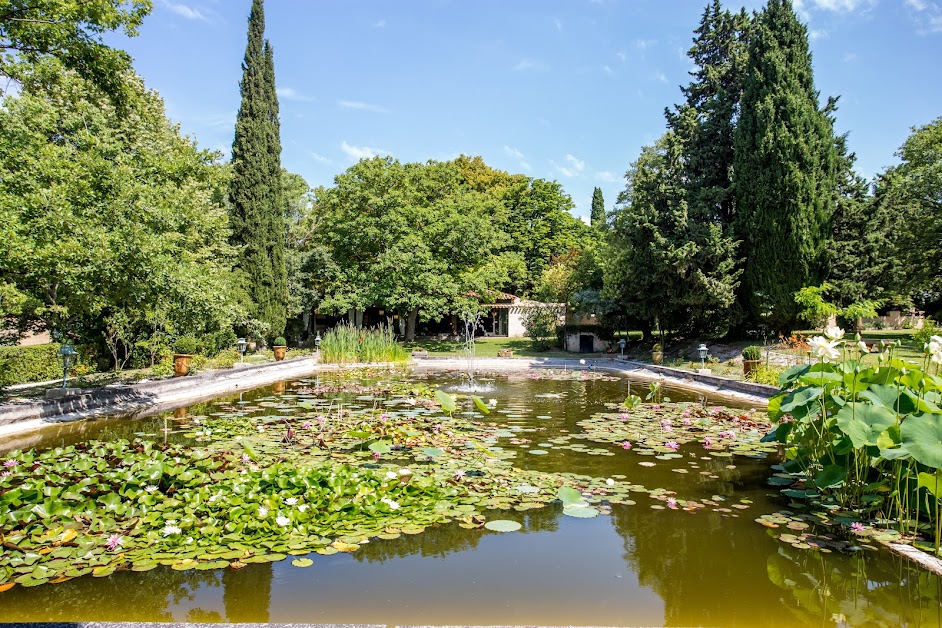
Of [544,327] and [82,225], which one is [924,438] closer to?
[82,225]

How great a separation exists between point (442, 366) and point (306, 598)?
16.2 metres

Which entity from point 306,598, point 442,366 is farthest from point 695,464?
point 442,366

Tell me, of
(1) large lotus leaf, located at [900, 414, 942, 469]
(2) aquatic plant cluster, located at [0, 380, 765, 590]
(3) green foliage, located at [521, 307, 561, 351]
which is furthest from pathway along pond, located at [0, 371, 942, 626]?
(3) green foliage, located at [521, 307, 561, 351]

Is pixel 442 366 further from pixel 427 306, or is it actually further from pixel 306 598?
pixel 306 598

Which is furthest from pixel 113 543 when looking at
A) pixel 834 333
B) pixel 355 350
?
pixel 355 350

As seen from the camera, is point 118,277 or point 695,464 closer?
point 695,464

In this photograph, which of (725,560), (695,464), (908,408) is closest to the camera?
(725,560)

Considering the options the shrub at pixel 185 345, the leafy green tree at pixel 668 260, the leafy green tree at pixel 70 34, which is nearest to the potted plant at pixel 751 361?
the leafy green tree at pixel 668 260

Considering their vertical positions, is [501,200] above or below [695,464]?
above

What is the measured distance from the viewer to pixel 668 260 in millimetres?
17625

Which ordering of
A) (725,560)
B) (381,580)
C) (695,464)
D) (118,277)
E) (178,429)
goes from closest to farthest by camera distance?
(381,580), (725,560), (695,464), (178,429), (118,277)

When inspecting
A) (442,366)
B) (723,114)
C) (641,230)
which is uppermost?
(723,114)

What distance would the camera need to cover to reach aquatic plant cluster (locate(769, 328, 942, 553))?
10.7 ft

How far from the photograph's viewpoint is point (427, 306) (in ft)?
76.2
